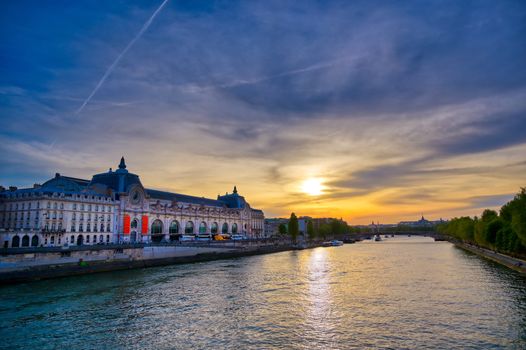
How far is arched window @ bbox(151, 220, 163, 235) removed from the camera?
387ft

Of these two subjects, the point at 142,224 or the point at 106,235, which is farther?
the point at 142,224

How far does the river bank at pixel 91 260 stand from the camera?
52000 mm

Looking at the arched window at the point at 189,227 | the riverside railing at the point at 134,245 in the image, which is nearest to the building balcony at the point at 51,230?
the riverside railing at the point at 134,245

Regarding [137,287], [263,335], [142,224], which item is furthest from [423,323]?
[142,224]

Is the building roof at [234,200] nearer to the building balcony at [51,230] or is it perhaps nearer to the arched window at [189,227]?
the arched window at [189,227]

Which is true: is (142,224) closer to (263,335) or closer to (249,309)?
(249,309)

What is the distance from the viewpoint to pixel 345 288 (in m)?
48.2

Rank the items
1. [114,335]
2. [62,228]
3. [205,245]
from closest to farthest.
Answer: [114,335], [62,228], [205,245]

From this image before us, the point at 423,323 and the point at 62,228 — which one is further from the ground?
the point at 62,228

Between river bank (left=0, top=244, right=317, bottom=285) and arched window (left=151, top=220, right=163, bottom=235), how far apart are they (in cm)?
2350

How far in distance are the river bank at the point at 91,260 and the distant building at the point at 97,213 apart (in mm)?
17715

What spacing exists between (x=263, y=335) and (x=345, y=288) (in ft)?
75.8

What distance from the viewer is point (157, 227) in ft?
392

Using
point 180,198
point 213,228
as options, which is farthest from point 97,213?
point 213,228
